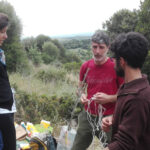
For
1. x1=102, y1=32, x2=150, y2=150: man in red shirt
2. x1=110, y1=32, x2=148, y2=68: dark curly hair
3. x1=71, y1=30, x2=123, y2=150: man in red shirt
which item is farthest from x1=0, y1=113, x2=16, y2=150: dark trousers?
x1=110, y1=32, x2=148, y2=68: dark curly hair

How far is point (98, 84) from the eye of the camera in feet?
7.77

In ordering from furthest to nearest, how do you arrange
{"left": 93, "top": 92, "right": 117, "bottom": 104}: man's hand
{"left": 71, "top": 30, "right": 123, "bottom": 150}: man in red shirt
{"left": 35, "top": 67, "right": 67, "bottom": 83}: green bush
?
{"left": 35, "top": 67, "right": 67, "bottom": 83}: green bush, {"left": 71, "top": 30, "right": 123, "bottom": 150}: man in red shirt, {"left": 93, "top": 92, "right": 117, "bottom": 104}: man's hand

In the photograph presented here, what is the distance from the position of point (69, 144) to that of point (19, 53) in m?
6.43

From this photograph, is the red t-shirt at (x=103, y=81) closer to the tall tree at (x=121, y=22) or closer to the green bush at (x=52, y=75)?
the tall tree at (x=121, y=22)

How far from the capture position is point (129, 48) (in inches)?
50.0

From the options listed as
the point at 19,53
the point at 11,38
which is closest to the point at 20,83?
the point at 19,53

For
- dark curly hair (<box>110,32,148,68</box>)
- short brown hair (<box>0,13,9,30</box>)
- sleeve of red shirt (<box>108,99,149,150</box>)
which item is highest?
short brown hair (<box>0,13,9,30</box>)

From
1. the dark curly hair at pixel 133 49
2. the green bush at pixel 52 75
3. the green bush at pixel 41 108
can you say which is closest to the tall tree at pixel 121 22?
the green bush at pixel 52 75

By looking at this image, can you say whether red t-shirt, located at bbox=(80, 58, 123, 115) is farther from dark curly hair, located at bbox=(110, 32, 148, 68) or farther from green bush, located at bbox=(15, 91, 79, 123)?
green bush, located at bbox=(15, 91, 79, 123)

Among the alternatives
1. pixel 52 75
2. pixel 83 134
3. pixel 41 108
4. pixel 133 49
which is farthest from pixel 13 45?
pixel 133 49

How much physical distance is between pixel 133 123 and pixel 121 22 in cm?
668

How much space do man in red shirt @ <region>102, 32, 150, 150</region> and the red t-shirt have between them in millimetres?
899

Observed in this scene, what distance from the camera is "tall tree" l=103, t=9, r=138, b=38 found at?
6.99 meters

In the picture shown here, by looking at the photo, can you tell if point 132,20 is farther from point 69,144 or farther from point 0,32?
point 0,32
